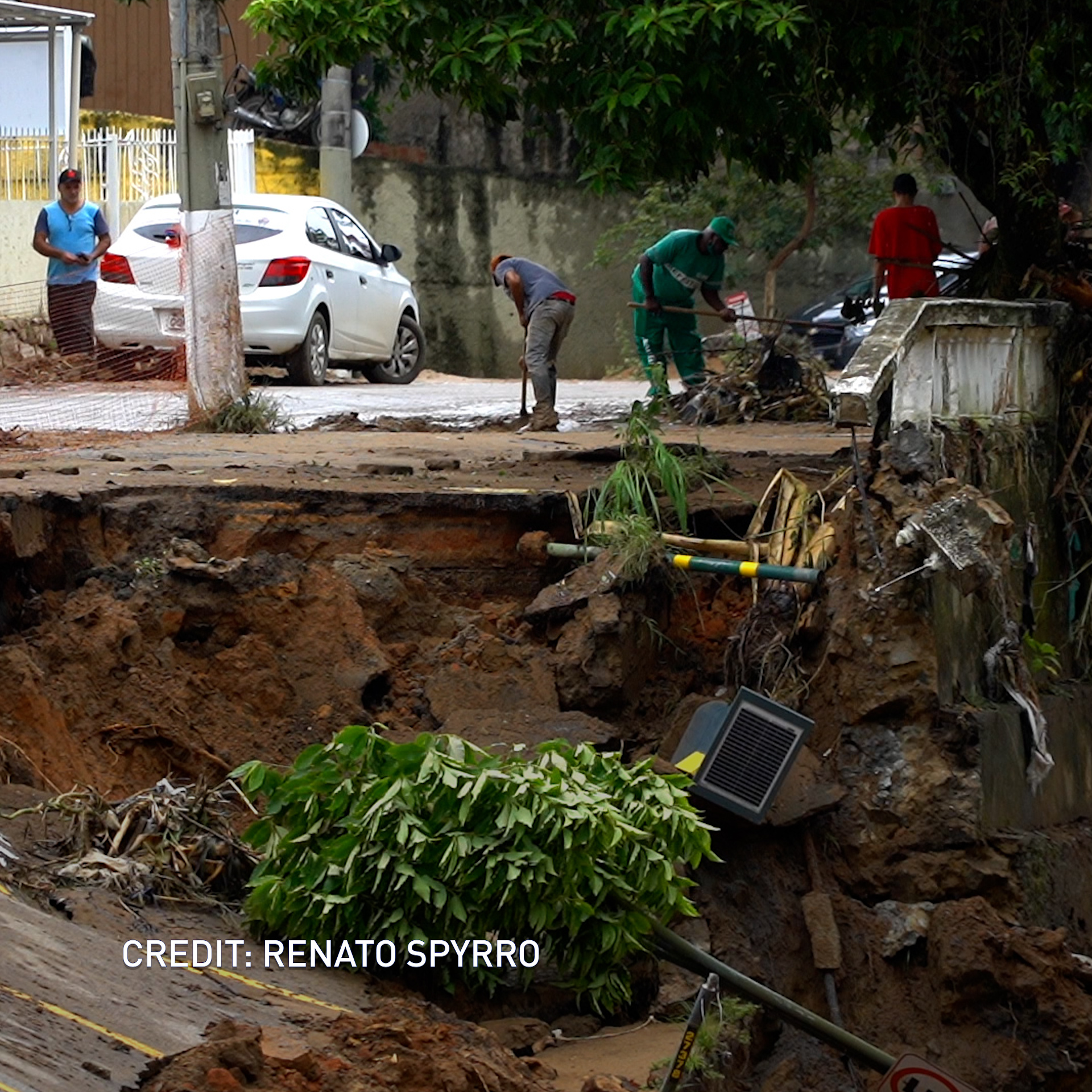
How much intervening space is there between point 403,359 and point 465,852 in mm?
12990

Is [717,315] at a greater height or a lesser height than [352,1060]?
greater

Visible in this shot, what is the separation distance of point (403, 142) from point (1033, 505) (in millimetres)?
16800

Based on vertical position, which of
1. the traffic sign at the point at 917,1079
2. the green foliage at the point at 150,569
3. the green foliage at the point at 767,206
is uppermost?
the green foliage at the point at 767,206

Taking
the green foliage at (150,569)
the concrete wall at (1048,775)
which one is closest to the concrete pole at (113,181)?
the green foliage at (150,569)

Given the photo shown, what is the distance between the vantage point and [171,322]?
571 inches

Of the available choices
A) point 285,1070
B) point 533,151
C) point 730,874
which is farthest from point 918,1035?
point 533,151

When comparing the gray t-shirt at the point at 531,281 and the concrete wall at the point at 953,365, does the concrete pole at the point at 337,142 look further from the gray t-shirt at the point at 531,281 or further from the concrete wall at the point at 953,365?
the concrete wall at the point at 953,365

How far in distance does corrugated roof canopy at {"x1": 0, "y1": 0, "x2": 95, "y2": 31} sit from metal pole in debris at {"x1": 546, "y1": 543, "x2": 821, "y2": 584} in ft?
40.2

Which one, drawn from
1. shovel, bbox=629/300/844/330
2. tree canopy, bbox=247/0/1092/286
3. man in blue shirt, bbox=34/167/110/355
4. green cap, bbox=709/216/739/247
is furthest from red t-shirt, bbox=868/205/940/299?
man in blue shirt, bbox=34/167/110/355

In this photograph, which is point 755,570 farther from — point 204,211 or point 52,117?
point 52,117

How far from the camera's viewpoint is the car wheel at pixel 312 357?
51.2 ft

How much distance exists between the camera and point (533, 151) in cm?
2391

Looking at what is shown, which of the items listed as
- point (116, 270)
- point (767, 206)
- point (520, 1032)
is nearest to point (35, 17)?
point (116, 270)

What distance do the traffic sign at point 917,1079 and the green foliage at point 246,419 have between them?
7.33 metres
